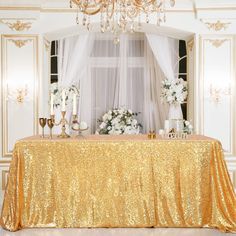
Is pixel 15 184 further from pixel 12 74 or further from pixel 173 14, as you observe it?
pixel 173 14

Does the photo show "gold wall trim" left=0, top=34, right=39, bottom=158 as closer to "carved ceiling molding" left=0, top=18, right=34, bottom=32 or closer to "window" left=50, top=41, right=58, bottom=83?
"carved ceiling molding" left=0, top=18, right=34, bottom=32

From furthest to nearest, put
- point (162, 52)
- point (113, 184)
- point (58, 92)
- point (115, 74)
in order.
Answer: point (115, 74) < point (162, 52) < point (58, 92) < point (113, 184)

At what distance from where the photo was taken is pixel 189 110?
6844 mm

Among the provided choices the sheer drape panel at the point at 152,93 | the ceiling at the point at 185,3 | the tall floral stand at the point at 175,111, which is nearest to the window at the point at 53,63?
the ceiling at the point at 185,3

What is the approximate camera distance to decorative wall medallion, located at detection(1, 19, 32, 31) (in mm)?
6355

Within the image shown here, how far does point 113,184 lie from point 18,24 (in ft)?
11.3

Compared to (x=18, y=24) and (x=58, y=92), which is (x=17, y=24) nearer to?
(x=18, y=24)

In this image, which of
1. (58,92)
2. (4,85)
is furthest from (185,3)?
(4,85)

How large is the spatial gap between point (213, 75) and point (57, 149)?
3306 millimetres

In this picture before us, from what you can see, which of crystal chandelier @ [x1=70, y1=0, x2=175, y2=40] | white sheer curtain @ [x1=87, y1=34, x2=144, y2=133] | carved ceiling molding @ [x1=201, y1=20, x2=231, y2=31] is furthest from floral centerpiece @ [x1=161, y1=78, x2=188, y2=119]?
crystal chandelier @ [x1=70, y1=0, x2=175, y2=40]

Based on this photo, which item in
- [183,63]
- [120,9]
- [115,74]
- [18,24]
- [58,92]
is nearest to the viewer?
[120,9]

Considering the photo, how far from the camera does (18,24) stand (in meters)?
6.39

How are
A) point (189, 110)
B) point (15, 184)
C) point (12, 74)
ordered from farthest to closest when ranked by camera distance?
point (189, 110)
point (12, 74)
point (15, 184)

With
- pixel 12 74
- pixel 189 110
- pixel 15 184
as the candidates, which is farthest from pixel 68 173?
pixel 189 110
